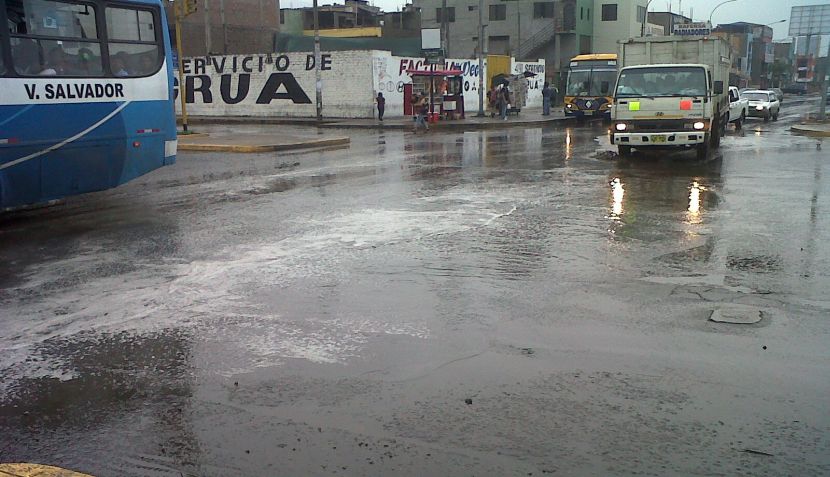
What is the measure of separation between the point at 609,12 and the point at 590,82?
43786mm

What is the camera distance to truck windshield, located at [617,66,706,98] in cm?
1761

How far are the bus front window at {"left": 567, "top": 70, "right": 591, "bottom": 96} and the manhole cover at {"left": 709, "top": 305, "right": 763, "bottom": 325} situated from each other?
32551 mm

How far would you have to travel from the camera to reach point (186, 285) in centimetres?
741

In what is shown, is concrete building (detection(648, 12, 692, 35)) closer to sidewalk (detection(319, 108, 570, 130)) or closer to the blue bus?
sidewalk (detection(319, 108, 570, 130))

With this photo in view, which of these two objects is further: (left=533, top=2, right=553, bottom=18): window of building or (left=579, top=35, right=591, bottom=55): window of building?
(left=579, top=35, right=591, bottom=55): window of building

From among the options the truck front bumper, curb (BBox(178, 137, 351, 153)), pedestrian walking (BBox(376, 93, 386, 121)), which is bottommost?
curb (BBox(178, 137, 351, 153))

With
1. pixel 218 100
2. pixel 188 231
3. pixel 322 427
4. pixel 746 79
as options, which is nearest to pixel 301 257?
pixel 188 231

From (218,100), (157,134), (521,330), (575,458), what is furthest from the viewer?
(218,100)

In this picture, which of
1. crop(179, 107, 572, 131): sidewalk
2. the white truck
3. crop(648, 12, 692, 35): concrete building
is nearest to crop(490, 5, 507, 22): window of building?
crop(648, 12, 692, 35): concrete building

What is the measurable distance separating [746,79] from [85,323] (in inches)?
4026

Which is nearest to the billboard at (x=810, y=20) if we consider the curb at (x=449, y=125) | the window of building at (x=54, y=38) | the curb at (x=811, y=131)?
the curb at (x=449, y=125)

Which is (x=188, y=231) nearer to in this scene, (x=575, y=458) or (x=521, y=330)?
Result: (x=521, y=330)

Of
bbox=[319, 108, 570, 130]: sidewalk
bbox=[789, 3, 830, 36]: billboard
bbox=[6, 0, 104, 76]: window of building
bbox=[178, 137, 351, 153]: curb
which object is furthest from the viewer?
bbox=[789, 3, 830, 36]: billboard

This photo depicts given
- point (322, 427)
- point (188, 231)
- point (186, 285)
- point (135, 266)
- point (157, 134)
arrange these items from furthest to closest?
point (157, 134), point (188, 231), point (135, 266), point (186, 285), point (322, 427)
